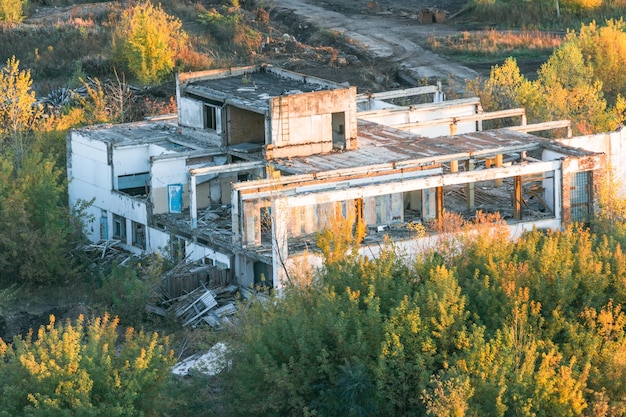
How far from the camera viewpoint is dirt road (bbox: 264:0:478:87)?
58.5m

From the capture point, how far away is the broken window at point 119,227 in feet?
123

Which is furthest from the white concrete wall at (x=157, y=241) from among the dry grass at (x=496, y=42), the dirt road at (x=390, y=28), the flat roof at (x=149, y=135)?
the dry grass at (x=496, y=42)

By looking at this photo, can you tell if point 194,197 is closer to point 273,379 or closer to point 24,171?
point 24,171

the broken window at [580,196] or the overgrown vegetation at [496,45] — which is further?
the overgrown vegetation at [496,45]

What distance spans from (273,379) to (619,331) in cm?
594

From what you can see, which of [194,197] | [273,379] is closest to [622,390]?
[273,379]

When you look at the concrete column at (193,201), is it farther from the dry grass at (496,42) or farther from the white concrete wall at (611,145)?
the dry grass at (496,42)

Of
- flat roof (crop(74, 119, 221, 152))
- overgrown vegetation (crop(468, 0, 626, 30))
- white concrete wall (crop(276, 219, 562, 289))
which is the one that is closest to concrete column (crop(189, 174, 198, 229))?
flat roof (crop(74, 119, 221, 152))

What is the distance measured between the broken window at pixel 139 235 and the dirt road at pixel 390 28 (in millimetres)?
22049

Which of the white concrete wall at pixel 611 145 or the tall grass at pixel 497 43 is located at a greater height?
the tall grass at pixel 497 43

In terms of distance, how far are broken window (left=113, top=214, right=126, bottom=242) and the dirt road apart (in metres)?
21.4

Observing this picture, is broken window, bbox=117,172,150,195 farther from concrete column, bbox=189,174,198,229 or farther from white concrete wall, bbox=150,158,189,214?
concrete column, bbox=189,174,198,229

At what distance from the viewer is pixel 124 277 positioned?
Result: 3425 centimetres

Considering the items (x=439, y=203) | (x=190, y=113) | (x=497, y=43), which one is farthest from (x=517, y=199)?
(x=497, y=43)
